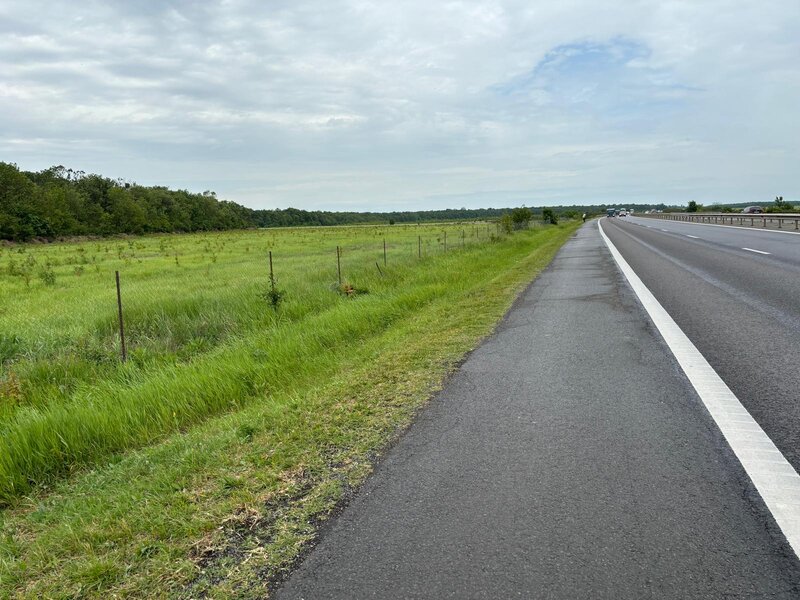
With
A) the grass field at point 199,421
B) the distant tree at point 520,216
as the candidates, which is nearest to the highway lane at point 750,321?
the grass field at point 199,421

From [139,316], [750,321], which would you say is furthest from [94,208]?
[750,321]

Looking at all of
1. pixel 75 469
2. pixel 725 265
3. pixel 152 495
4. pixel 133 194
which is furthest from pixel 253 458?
pixel 133 194

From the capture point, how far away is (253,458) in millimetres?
3943

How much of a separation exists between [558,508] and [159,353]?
7.69 metres

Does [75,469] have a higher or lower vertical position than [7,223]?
lower

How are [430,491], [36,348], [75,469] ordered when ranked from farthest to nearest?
[36,348], [75,469], [430,491]

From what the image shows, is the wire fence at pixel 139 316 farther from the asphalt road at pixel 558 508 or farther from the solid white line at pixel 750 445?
the solid white line at pixel 750 445

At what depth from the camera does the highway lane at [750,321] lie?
4.17 m

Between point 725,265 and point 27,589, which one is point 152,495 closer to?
point 27,589

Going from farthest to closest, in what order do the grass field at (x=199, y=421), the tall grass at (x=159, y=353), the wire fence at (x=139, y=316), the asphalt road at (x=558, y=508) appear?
1. the wire fence at (x=139, y=316)
2. the tall grass at (x=159, y=353)
3. the grass field at (x=199, y=421)
4. the asphalt road at (x=558, y=508)

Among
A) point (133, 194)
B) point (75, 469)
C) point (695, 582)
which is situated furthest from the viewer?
point (133, 194)

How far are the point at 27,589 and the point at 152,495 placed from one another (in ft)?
3.12

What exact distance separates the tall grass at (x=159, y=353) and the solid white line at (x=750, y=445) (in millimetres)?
4512

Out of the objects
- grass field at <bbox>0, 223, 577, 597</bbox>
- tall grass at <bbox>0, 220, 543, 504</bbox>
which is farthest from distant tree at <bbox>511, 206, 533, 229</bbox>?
grass field at <bbox>0, 223, 577, 597</bbox>
